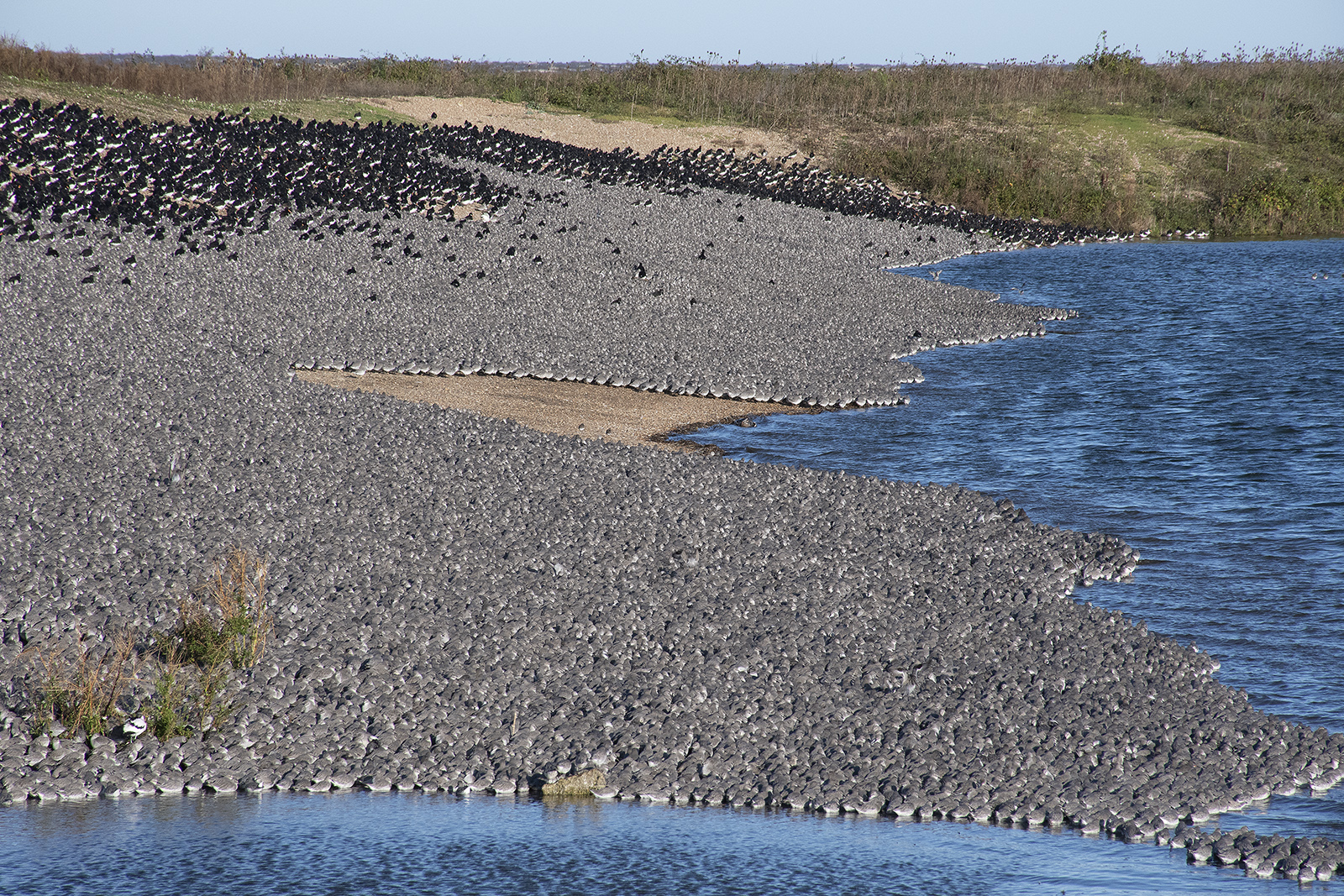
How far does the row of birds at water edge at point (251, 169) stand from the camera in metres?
25.0

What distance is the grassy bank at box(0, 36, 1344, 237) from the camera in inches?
2279

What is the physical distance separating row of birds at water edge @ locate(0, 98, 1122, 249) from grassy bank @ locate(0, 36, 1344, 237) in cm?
1221

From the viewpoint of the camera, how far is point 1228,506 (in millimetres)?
15969

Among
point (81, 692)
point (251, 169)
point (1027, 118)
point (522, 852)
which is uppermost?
point (1027, 118)

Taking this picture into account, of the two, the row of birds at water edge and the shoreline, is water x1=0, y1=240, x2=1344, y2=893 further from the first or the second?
the row of birds at water edge

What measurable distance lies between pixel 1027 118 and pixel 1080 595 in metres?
59.7

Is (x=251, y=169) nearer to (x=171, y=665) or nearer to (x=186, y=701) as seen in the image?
(x=186, y=701)

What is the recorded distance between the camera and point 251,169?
95.7 ft

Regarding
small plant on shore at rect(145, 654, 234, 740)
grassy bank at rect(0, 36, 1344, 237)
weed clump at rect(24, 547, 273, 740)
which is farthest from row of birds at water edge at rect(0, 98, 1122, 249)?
small plant on shore at rect(145, 654, 234, 740)

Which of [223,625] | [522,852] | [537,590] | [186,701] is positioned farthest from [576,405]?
[522,852]

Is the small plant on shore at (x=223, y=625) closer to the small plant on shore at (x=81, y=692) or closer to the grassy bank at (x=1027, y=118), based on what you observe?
the small plant on shore at (x=81, y=692)

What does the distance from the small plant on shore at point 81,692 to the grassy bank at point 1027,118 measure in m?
42.4

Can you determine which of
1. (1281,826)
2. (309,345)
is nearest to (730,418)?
(309,345)

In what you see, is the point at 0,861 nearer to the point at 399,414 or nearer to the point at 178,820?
the point at 178,820
